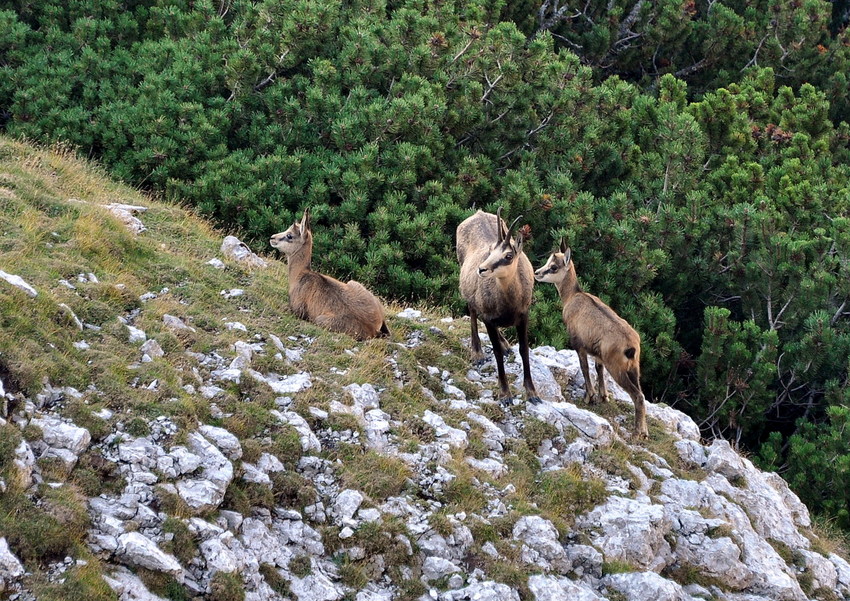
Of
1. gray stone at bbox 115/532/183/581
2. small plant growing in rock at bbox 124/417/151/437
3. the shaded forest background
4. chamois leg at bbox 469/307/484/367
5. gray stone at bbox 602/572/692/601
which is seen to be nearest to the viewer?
gray stone at bbox 115/532/183/581

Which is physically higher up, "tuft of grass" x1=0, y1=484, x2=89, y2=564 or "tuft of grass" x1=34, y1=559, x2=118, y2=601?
"tuft of grass" x1=0, y1=484, x2=89, y2=564

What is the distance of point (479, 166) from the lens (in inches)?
773

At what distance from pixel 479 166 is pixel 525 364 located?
8118 millimetres

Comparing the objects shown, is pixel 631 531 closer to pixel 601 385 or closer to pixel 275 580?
pixel 601 385

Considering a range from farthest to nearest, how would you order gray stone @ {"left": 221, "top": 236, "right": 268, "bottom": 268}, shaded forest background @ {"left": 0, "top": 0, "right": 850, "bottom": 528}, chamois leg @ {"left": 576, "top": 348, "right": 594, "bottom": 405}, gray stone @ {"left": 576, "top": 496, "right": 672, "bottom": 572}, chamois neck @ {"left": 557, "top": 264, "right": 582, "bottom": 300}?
1. shaded forest background @ {"left": 0, "top": 0, "right": 850, "bottom": 528}
2. gray stone @ {"left": 221, "top": 236, "right": 268, "bottom": 268}
3. chamois neck @ {"left": 557, "top": 264, "right": 582, "bottom": 300}
4. chamois leg @ {"left": 576, "top": 348, "right": 594, "bottom": 405}
5. gray stone @ {"left": 576, "top": 496, "right": 672, "bottom": 572}

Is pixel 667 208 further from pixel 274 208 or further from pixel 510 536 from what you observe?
pixel 510 536

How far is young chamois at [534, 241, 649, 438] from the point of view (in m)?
12.5

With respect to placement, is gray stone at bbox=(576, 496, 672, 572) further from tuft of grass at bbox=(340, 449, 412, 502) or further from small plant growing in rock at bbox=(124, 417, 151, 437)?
small plant growing in rock at bbox=(124, 417, 151, 437)

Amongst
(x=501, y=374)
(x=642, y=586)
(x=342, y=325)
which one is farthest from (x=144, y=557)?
(x=501, y=374)

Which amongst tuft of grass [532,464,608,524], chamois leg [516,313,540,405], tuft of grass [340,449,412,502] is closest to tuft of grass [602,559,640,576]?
tuft of grass [532,464,608,524]

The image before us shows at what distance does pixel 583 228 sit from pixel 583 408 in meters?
6.50

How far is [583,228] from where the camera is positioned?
18734mm

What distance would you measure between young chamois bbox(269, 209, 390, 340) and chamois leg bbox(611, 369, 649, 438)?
319 centimetres

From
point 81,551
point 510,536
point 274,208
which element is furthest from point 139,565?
point 274,208
